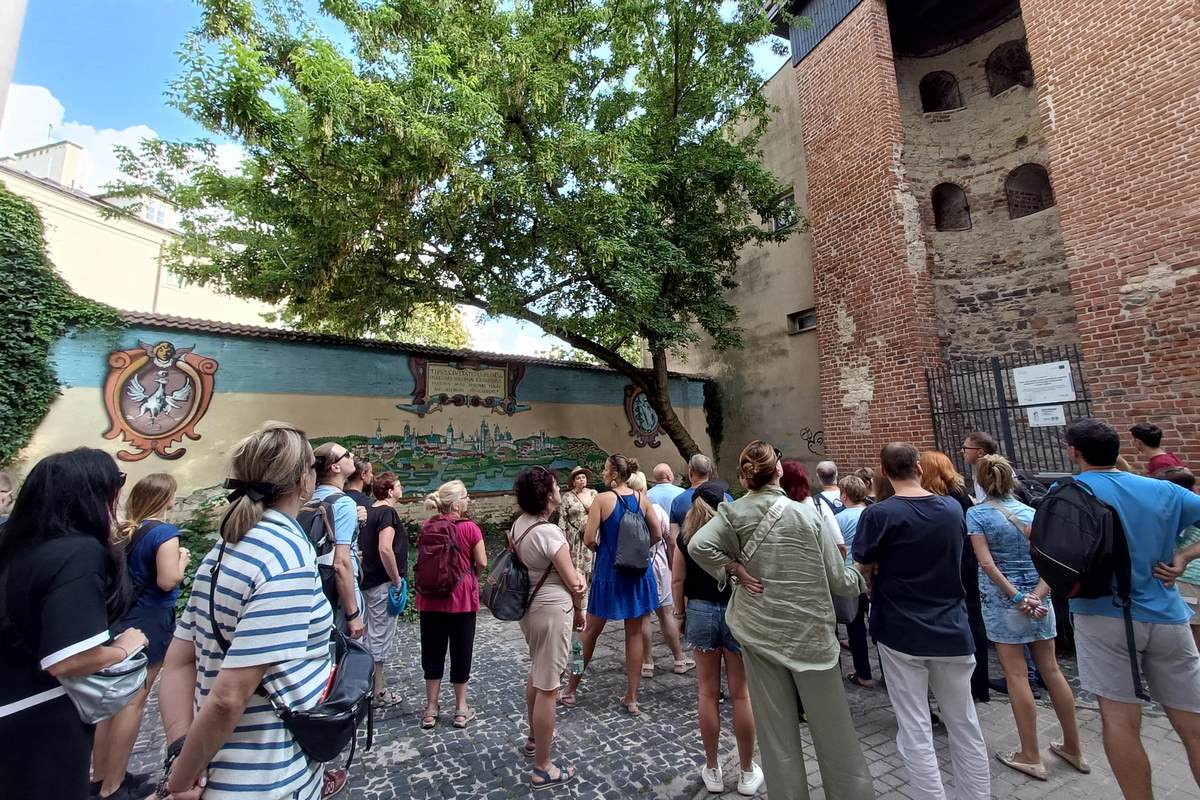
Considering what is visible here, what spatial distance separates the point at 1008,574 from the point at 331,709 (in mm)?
3679

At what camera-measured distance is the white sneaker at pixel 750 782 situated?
2744 millimetres

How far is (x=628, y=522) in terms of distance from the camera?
3.74 m

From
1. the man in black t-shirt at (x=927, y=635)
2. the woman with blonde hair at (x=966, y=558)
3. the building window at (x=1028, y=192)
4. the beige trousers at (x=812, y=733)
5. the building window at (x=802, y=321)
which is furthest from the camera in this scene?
the building window at (x=802, y=321)

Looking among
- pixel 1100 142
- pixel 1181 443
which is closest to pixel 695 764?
pixel 1181 443

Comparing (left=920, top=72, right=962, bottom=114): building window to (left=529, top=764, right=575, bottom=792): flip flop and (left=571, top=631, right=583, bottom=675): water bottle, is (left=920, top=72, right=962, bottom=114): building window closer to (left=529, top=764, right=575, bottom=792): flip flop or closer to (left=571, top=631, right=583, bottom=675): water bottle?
(left=571, top=631, right=583, bottom=675): water bottle

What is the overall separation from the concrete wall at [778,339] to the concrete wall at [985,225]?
7.48 ft

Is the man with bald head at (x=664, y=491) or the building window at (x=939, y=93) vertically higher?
the building window at (x=939, y=93)

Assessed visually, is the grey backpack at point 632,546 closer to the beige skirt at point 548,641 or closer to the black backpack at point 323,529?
the beige skirt at point 548,641

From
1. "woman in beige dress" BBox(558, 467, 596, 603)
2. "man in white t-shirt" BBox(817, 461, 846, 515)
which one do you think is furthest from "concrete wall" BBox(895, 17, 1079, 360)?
"woman in beige dress" BBox(558, 467, 596, 603)

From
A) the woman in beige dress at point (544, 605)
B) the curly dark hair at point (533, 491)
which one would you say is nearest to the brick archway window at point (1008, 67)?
the curly dark hair at point (533, 491)

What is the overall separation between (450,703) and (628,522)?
6.87ft

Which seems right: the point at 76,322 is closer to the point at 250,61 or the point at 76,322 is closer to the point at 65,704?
the point at 250,61

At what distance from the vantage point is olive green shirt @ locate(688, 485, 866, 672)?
2275 mm

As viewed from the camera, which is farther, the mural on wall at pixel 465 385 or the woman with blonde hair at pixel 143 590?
the mural on wall at pixel 465 385
